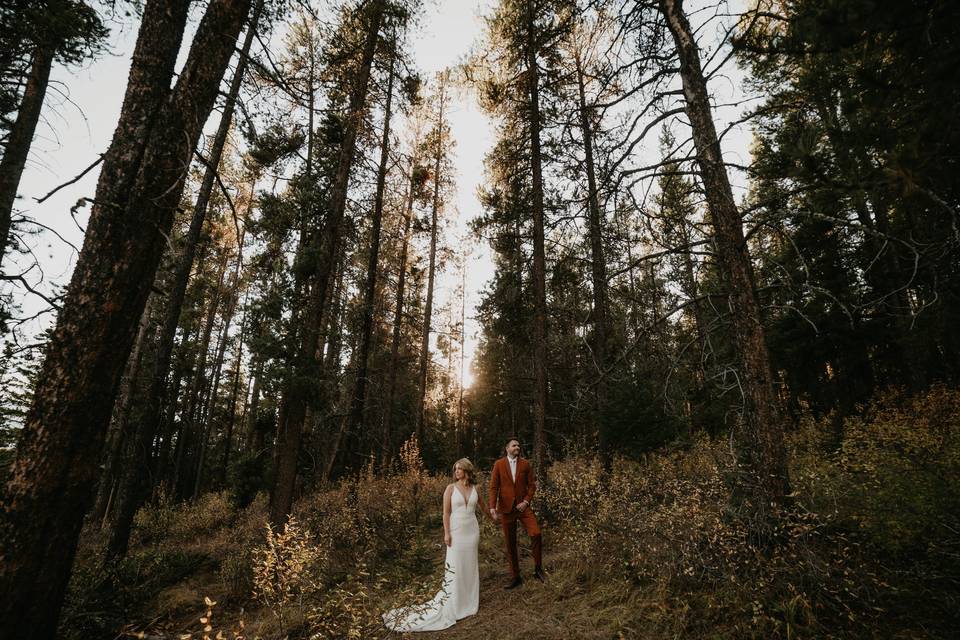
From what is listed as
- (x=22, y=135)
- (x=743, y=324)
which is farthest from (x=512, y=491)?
(x=22, y=135)

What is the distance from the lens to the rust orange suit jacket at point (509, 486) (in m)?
5.79

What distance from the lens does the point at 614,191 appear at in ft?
15.3

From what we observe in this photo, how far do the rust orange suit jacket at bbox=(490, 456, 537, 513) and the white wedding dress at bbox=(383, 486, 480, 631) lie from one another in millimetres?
481

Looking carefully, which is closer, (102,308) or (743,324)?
(102,308)

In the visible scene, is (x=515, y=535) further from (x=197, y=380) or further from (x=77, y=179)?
(x=197, y=380)

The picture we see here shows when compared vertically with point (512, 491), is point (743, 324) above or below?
above

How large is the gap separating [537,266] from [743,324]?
5226 millimetres

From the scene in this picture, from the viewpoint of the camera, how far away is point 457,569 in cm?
493

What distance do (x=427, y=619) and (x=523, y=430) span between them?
67.3 ft

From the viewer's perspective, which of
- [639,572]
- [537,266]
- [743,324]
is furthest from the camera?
[537,266]

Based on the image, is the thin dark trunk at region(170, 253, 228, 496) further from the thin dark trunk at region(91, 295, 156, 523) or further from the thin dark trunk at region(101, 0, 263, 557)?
the thin dark trunk at region(101, 0, 263, 557)

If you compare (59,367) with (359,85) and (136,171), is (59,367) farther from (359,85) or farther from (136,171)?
(359,85)

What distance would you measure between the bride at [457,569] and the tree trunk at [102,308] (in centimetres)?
308

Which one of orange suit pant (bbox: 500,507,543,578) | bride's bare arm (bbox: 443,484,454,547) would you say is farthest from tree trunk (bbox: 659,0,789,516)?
bride's bare arm (bbox: 443,484,454,547)
